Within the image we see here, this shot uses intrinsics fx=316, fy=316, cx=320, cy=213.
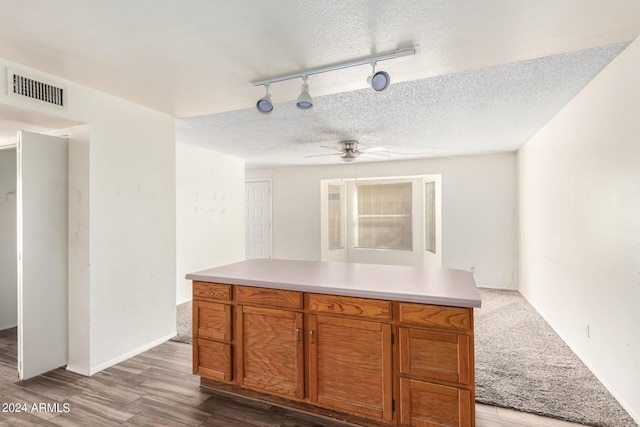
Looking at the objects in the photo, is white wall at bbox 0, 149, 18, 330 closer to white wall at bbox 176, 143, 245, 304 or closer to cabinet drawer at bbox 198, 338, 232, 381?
white wall at bbox 176, 143, 245, 304

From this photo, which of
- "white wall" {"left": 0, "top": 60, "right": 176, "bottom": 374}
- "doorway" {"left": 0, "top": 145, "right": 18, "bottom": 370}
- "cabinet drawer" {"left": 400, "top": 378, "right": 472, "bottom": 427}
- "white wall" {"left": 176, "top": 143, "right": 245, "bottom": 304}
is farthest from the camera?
"white wall" {"left": 176, "top": 143, "right": 245, "bottom": 304}

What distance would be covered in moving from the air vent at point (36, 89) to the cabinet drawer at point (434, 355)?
292 cm

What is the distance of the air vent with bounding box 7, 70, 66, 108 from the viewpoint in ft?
7.02

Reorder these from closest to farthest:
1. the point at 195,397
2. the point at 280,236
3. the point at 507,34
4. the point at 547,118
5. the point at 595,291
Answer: the point at 507,34
the point at 195,397
the point at 595,291
the point at 547,118
the point at 280,236

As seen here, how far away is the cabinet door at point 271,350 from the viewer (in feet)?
6.49

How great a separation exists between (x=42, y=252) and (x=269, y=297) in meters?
2.01

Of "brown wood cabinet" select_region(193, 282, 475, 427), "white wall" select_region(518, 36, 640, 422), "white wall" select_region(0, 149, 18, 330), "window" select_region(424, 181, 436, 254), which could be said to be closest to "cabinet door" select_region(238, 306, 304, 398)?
"brown wood cabinet" select_region(193, 282, 475, 427)

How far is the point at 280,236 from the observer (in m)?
6.87

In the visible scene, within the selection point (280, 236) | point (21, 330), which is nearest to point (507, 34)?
point (21, 330)

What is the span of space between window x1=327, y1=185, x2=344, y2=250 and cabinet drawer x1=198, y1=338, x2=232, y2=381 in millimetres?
4554

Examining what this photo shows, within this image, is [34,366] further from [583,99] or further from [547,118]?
[547,118]

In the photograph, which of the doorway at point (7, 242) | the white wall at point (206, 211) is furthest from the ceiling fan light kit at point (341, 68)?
the doorway at point (7, 242)

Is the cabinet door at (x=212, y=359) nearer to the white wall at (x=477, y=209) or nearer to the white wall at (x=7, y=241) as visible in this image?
the white wall at (x=7, y=241)

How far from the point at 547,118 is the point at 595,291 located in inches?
76.3
